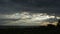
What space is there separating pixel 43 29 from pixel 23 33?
1918 millimetres

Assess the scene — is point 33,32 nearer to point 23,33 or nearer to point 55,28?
point 23,33

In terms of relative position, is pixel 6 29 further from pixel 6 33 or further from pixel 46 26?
pixel 46 26

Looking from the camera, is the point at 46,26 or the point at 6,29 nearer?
the point at 6,29

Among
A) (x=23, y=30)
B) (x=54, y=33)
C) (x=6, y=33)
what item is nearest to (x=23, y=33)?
(x=23, y=30)

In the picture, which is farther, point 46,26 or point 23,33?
point 46,26

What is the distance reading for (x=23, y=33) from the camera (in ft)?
53.9

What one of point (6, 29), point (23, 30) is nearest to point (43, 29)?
point (23, 30)

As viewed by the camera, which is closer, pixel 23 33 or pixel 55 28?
pixel 23 33

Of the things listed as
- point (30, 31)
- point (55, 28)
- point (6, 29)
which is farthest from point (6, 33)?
point (55, 28)

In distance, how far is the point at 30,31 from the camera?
54.3ft

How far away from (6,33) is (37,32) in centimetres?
265

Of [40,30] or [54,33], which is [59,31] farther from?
[40,30]

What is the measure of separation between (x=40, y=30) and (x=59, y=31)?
1.74 metres

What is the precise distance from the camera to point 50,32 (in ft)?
55.5
